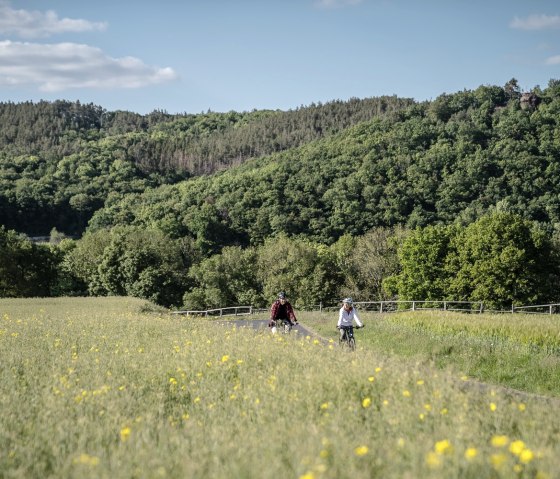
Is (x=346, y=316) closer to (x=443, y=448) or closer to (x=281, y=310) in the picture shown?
(x=281, y=310)

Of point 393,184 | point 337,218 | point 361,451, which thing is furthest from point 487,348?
point 393,184

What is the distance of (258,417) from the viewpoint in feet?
24.0

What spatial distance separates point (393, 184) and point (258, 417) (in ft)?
433

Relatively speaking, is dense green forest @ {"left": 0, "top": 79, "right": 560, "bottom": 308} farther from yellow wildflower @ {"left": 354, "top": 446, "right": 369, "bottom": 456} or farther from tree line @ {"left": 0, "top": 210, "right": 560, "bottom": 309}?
yellow wildflower @ {"left": 354, "top": 446, "right": 369, "bottom": 456}

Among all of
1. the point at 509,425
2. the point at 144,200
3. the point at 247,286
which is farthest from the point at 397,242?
the point at 144,200


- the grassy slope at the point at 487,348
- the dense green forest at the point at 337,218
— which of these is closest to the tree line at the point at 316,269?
the dense green forest at the point at 337,218

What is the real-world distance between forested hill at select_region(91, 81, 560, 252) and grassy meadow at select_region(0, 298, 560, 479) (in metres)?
108

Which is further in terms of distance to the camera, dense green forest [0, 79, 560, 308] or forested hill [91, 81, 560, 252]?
forested hill [91, 81, 560, 252]

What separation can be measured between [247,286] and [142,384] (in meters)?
73.5

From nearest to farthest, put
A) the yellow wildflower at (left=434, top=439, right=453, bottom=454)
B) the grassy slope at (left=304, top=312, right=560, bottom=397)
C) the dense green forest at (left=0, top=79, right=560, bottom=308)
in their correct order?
the yellow wildflower at (left=434, top=439, right=453, bottom=454), the grassy slope at (left=304, top=312, right=560, bottom=397), the dense green forest at (left=0, top=79, right=560, bottom=308)

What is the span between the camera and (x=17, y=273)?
75.2m

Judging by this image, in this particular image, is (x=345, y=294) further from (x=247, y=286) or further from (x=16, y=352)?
(x=16, y=352)

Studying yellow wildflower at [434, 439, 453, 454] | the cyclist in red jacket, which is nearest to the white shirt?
the cyclist in red jacket

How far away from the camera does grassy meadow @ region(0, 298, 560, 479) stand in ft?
17.6
